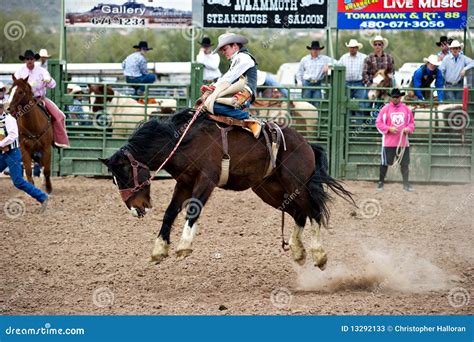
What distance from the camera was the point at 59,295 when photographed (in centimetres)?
784

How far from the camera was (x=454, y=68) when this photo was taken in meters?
16.0

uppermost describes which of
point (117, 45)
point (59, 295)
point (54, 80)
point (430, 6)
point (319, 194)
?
point (117, 45)

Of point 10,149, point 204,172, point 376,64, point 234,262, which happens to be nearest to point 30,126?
point 10,149

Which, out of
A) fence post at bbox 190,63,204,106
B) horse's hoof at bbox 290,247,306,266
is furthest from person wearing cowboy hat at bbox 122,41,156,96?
horse's hoof at bbox 290,247,306,266

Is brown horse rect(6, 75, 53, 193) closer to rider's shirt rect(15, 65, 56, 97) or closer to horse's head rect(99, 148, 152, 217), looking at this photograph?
rider's shirt rect(15, 65, 56, 97)

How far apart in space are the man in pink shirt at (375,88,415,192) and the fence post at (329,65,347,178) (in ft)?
4.03

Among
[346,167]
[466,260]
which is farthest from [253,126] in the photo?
[346,167]

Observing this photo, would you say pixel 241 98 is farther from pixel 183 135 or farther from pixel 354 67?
pixel 354 67

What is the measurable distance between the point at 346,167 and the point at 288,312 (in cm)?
899

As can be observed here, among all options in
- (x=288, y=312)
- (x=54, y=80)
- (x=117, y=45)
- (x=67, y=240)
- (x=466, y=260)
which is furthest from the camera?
(x=117, y=45)

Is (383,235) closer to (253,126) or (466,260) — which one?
(466,260)

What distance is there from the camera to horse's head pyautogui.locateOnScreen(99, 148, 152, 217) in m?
8.06

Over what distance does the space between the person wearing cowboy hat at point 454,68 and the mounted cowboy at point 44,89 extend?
270 inches

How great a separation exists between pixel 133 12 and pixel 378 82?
4587 mm
